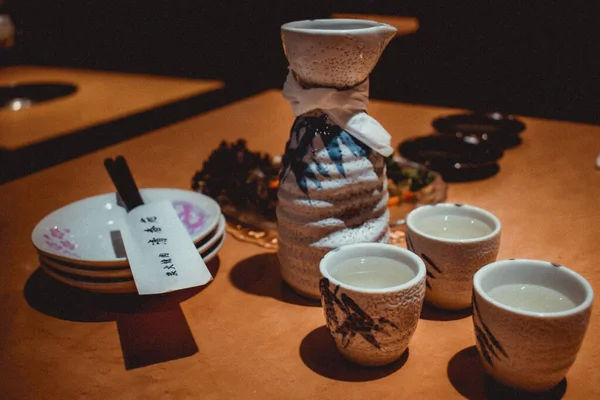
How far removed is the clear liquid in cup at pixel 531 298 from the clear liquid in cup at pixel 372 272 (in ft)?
0.35

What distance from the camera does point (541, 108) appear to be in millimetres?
3137

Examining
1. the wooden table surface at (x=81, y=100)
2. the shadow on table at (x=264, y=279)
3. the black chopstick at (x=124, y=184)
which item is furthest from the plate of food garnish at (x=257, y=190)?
the wooden table surface at (x=81, y=100)

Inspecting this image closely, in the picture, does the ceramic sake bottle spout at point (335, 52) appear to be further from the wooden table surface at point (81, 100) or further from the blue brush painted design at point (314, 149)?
the wooden table surface at point (81, 100)

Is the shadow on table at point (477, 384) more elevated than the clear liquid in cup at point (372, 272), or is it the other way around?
the clear liquid in cup at point (372, 272)

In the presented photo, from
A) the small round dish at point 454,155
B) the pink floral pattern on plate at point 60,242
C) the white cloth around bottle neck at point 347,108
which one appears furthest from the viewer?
the small round dish at point 454,155

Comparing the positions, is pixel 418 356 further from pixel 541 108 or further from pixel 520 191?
pixel 541 108

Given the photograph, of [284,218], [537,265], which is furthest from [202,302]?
[537,265]

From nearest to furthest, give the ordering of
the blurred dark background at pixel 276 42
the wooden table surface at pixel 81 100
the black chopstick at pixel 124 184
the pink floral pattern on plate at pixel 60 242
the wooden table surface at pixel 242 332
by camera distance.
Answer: the wooden table surface at pixel 242 332 < the pink floral pattern on plate at pixel 60 242 < the black chopstick at pixel 124 184 < the wooden table surface at pixel 81 100 < the blurred dark background at pixel 276 42

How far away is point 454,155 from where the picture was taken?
1.41m

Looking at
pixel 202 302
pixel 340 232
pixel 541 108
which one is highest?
pixel 340 232

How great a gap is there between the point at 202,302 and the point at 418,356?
348 mm

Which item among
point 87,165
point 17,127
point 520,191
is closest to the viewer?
point 520,191

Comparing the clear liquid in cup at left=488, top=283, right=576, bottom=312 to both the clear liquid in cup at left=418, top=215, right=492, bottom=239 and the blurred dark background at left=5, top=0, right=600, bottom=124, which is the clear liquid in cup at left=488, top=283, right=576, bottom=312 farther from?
the blurred dark background at left=5, top=0, right=600, bottom=124

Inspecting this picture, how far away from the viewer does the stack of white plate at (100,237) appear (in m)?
0.79
